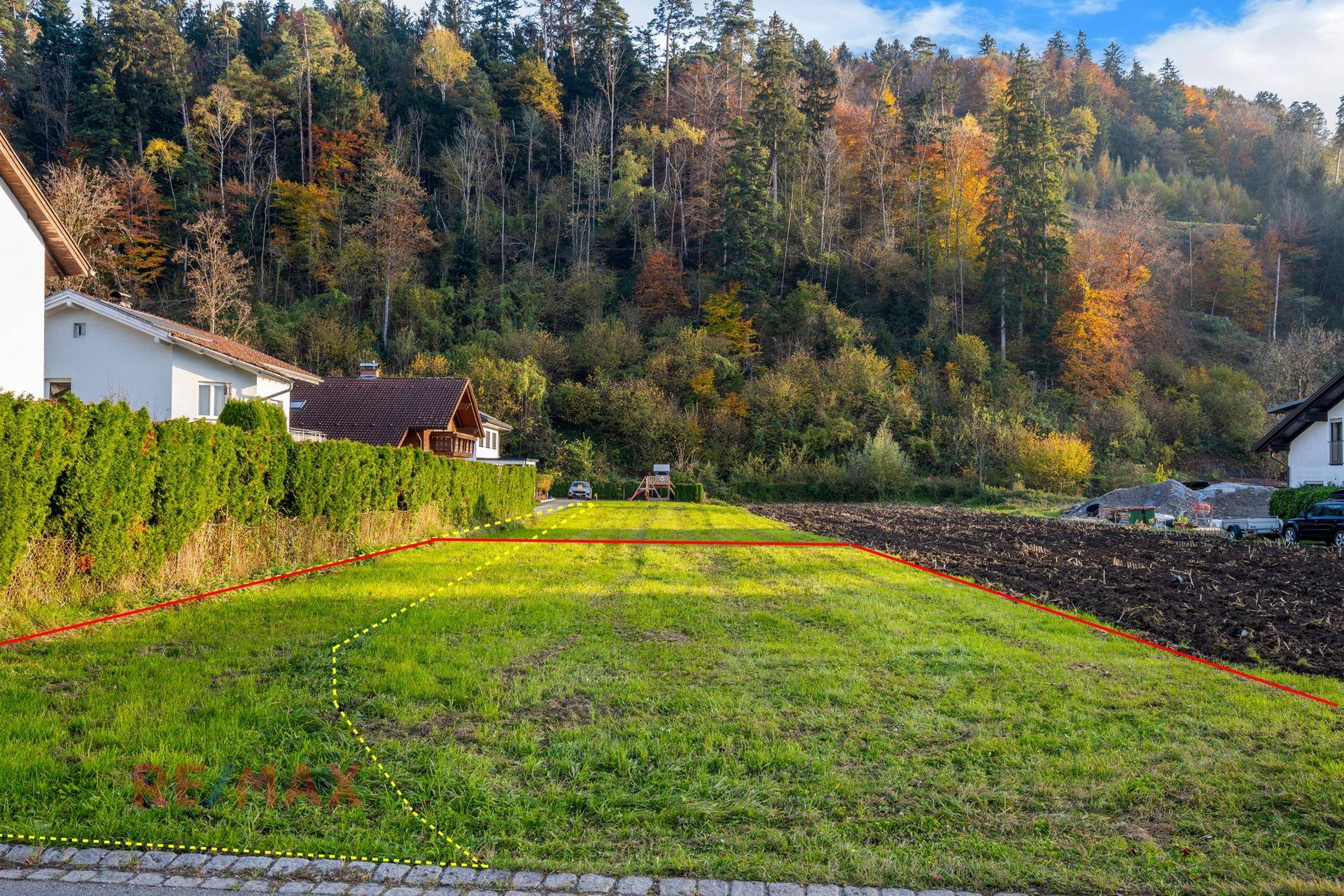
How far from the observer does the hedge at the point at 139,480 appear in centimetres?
782

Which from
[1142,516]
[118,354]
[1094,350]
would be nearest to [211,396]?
[118,354]

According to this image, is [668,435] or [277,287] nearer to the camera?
[668,435]

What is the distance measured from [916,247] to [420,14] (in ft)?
173

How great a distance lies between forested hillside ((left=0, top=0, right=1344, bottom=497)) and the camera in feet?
174

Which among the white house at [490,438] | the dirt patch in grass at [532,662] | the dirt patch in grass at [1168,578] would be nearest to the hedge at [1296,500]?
the dirt patch in grass at [1168,578]

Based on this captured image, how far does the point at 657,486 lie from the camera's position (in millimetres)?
49500

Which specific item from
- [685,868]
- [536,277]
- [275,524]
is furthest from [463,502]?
[536,277]

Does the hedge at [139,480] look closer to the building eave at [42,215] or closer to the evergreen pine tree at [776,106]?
the building eave at [42,215]

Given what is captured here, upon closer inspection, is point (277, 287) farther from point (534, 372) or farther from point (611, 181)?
point (611, 181)

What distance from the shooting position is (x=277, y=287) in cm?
5722

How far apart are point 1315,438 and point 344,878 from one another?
128 ft

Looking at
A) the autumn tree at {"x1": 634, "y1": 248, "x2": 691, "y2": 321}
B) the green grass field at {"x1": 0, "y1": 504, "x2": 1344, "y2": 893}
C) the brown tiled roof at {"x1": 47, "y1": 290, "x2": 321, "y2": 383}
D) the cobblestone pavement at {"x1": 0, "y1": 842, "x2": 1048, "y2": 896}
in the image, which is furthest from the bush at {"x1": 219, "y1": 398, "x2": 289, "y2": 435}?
the autumn tree at {"x1": 634, "y1": 248, "x2": 691, "y2": 321}

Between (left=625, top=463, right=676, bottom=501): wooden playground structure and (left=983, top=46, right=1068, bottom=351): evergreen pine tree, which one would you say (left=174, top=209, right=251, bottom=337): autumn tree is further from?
(left=983, top=46, right=1068, bottom=351): evergreen pine tree

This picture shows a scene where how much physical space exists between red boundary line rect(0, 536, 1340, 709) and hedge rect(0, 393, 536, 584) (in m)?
0.67
